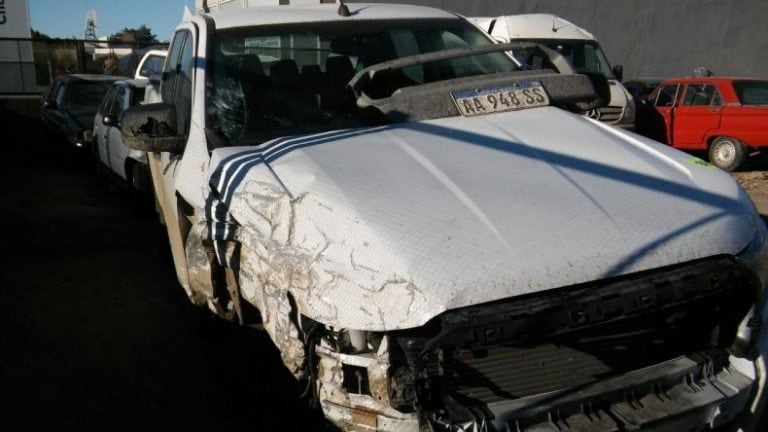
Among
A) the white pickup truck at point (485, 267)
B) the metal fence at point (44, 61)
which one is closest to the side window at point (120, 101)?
the white pickup truck at point (485, 267)

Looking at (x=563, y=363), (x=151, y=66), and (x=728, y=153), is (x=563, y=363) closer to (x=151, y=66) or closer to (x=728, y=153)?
(x=728, y=153)

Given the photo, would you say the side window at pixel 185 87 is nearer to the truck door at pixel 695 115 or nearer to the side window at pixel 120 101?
the side window at pixel 120 101

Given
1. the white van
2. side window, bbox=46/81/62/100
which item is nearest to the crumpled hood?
the white van

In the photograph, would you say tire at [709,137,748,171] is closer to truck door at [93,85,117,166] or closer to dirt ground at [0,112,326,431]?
dirt ground at [0,112,326,431]

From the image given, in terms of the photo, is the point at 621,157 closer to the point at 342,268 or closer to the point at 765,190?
the point at 342,268

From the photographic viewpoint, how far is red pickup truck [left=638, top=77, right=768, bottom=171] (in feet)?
36.6

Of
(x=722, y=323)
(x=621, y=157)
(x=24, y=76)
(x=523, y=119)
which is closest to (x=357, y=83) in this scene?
(x=523, y=119)

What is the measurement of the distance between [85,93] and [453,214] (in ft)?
41.6

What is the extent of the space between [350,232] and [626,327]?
1041 millimetres

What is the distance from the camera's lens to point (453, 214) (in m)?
2.53

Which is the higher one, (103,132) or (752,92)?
(752,92)

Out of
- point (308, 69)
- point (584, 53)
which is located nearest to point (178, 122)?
point (308, 69)

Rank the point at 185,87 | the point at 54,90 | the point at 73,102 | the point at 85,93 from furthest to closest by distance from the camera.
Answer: the point at 54,90 < the point at 85,93 < the point at 73,102 < the point at 185,87

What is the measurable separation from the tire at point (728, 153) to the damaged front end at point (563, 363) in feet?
31.1
